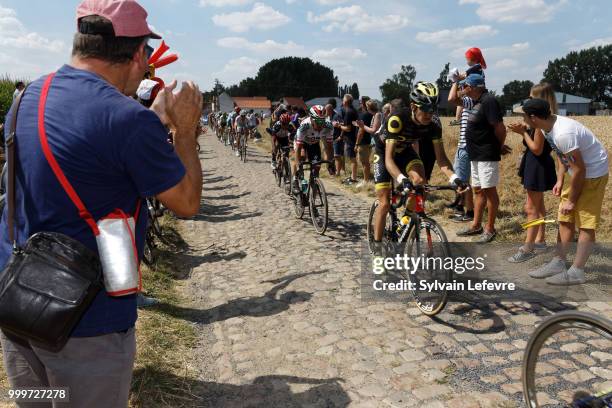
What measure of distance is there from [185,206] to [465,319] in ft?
12.1

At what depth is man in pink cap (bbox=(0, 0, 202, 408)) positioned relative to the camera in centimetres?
166

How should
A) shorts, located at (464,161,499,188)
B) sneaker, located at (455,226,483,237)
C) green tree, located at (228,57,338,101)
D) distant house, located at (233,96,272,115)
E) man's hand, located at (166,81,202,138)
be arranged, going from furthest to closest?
green tree, located at (228,57,338,101), distant house, located at (233,96,272,115), sneaker, located at (455,226,483,237), shorts, located at (464,161,499,188), man's hand, located at (166,81,202,138)

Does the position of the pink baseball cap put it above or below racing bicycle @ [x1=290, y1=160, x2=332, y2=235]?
above

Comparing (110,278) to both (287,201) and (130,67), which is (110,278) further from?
(287,201)

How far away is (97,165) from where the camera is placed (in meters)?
1.67

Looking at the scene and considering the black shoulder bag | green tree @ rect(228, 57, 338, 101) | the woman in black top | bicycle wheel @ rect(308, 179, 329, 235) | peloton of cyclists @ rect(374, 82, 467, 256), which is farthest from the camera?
green tree @ rect(228, 57, 338, 101)

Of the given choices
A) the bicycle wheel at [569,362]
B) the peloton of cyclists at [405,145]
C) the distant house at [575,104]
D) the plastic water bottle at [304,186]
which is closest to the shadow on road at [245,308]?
the peloton of cyclists at [405,145]

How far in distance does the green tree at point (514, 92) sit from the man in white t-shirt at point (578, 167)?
138 metres

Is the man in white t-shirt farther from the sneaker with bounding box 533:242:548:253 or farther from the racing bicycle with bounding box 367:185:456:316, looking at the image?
the racing bicycle with bounding box 367:185:456:316

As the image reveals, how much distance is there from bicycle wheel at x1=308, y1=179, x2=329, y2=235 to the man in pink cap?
6.12 m

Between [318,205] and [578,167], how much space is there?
4.20m

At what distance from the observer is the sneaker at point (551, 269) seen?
5617 mm

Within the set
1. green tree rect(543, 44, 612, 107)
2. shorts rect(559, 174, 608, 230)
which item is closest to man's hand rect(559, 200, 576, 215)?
shorts rect(559, 174, 608, 230)

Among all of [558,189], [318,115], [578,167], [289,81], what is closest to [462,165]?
[318,115]
